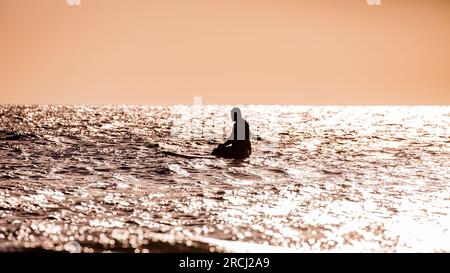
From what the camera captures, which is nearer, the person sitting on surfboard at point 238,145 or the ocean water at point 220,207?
the ocean water at point 220,207

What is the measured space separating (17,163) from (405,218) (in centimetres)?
2008

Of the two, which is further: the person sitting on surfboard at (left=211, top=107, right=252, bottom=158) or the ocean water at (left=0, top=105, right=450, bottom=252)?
the person sitting on surfboard at (left=211, top=107, right=252, bottom=158)

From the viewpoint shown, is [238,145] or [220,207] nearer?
[220,207]

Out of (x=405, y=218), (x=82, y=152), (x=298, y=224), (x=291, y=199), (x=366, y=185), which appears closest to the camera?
(x=298, y=224)

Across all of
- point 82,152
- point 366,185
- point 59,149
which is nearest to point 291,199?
point 366,185

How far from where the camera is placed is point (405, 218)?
14.0 metres

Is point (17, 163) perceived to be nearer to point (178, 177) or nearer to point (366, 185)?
point (178, 177)

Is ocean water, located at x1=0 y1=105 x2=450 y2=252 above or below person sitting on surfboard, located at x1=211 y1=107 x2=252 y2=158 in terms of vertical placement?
below

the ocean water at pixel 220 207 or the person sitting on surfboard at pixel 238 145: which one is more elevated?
the person sitting on surfboard at pixel 238 145

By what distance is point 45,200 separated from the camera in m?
15.4

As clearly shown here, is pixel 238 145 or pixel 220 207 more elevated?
pixel 238 145

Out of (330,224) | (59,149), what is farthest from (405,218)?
(59,149)
